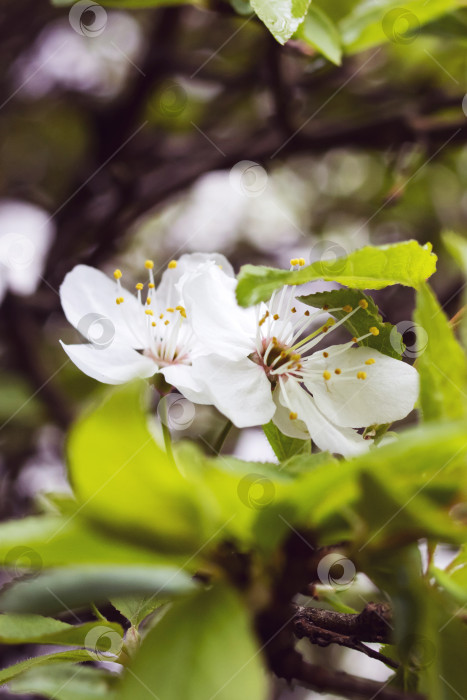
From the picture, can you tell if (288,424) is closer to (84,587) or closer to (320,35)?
(84,587)

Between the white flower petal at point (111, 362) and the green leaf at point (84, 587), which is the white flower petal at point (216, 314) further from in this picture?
the green leaf at point (84, 587)

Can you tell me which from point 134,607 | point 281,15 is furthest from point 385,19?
point 134,607

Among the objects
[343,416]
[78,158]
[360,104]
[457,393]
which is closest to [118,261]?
[78,158]

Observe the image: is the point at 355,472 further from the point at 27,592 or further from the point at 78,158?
the point at 78,158

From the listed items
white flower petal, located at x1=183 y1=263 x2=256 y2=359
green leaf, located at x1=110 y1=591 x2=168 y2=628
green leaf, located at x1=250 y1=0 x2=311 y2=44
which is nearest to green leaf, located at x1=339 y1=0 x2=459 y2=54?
green leaf, located at x1=250 y1=0 x2=311 y2=44

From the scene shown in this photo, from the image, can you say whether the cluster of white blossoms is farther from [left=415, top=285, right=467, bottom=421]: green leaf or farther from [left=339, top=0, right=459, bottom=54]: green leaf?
[left=339, top=0, right=459, bottom=54]: green leaf

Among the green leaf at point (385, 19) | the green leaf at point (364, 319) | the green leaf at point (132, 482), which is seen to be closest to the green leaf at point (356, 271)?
the green leaf at point (364, 319)
